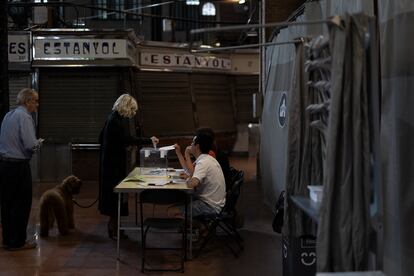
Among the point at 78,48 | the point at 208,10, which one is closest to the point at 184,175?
the point at 78,48

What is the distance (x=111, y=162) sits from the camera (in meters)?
7.61

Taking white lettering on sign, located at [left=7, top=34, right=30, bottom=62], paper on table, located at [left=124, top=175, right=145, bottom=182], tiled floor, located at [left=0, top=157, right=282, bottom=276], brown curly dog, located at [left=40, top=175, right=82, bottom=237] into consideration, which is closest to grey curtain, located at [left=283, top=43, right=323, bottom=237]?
tiled floor, located at [left=0, top=157, right=282, bottom=276]

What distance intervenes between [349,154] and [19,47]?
10868 millimetres

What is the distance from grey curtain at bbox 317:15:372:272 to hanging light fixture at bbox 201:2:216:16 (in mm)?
17022

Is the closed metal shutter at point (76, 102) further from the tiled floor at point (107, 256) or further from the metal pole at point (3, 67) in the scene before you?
the metal pole at point (3, 67)

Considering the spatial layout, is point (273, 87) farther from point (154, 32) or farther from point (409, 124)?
point (154, 32)

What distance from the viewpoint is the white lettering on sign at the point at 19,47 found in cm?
1273

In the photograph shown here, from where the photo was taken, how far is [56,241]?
303 inches

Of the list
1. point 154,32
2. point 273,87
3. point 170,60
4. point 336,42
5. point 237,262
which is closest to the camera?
point 336,42

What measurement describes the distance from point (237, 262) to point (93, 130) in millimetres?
7114

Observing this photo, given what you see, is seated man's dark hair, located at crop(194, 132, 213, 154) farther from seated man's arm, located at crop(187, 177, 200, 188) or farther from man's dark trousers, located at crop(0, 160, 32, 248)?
man's dark trousers, located at crop(0, 160, 32, 248)

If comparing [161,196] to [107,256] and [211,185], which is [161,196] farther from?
[107,256]

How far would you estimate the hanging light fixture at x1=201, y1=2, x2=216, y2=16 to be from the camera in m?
19.8

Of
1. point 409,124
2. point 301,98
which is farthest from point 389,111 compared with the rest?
point 301,98
